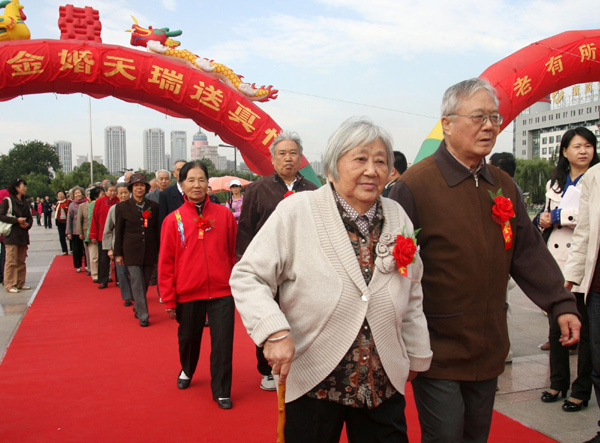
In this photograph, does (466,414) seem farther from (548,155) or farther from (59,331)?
(548,155)

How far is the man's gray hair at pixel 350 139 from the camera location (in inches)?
73.8

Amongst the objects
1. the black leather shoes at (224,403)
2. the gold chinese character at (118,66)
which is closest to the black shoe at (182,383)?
the black leather shoes at (224,403)

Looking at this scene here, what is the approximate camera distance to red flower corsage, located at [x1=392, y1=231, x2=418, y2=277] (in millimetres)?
1815

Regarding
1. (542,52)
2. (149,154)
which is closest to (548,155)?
(149,154)

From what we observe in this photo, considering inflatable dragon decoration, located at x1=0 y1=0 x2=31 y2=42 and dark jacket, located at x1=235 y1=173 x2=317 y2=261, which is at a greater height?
inflatable dragon decoration, located at x1=0 y1=0 x2=31 y2=42

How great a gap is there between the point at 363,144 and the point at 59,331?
5.16 meters

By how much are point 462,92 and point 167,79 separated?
746 centimetres

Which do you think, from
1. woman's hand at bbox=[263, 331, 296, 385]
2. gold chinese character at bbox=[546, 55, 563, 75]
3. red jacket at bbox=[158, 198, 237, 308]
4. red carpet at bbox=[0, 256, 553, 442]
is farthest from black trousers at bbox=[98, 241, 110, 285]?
gold chinese character at bbox=[546, 55, 563, 75]

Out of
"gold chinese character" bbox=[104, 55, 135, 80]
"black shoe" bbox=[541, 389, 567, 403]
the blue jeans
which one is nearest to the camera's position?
the blue jeans

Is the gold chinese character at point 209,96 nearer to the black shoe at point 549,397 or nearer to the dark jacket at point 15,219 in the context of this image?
the dark jacket at point 15,219

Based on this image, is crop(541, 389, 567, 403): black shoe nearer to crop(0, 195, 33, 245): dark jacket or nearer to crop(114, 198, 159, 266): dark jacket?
crop(114, 198, 159, 266): dark jacket

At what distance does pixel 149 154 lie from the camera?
101 m

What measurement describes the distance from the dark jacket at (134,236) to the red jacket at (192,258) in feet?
7.39

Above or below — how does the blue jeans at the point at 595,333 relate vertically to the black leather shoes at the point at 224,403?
above
